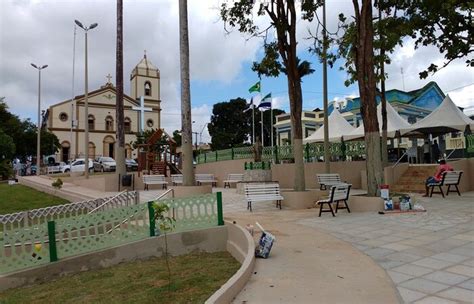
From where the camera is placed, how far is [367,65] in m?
11.6

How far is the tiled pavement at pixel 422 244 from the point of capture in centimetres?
468

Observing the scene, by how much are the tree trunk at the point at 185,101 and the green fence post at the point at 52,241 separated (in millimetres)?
6045

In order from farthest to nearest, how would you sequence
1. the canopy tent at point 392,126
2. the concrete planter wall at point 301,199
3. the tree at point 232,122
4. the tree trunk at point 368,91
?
the tree at point 232,122
the canopy tent at point 392,126
the concrete planter wall at point 301,199
the tree trunk at point 368,91

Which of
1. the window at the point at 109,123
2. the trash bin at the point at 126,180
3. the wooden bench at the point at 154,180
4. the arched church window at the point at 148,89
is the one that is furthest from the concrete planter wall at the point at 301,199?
the arched church window at the point at 148,89

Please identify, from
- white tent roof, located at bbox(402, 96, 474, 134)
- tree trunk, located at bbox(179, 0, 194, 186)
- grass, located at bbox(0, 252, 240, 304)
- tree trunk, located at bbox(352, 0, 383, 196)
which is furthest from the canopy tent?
grass, located at bbox(0, 252, 240, 304)

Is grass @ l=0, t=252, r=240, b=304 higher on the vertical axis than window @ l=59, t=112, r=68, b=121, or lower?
lower

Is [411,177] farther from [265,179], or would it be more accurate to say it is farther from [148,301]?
[148,301]

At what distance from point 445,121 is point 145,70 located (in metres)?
59.8

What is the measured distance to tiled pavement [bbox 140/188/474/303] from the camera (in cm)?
468

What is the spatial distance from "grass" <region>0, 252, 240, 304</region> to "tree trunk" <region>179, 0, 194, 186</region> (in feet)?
17.8

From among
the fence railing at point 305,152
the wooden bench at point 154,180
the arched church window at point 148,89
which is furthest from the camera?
the arched church window at point 148,89

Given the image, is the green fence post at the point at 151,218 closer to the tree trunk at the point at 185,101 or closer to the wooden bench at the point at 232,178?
the tree trunk at the point at 185,101

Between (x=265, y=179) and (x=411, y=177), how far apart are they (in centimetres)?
603

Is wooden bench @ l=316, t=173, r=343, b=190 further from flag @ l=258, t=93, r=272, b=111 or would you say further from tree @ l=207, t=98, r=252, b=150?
tree @ l=207, t=98, r=252, b=150
